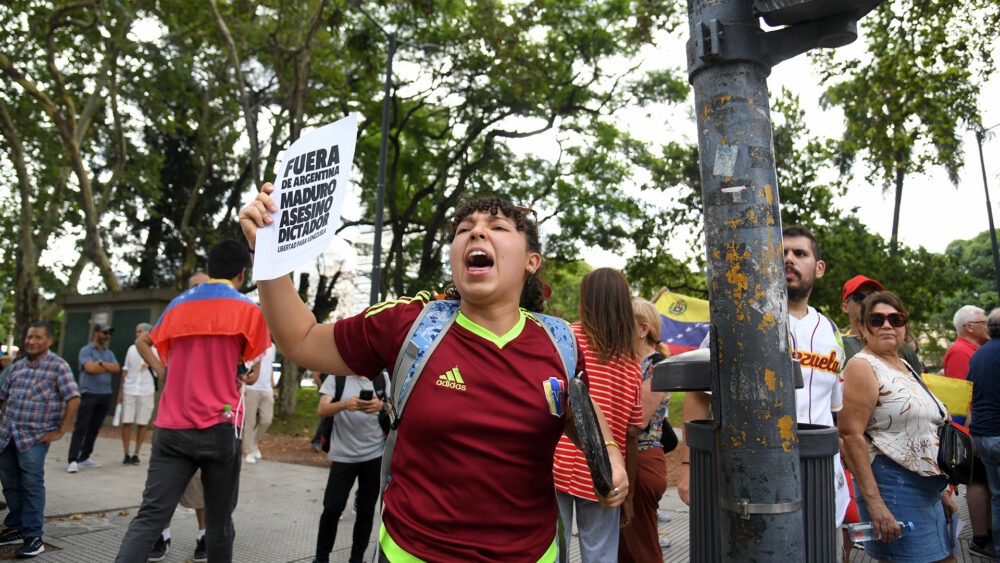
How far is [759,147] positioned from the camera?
2.32 meters

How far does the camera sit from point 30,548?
4.91m

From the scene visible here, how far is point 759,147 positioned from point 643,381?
195cm

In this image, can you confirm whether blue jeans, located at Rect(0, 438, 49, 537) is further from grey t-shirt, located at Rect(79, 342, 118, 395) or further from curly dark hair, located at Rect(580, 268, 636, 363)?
curly dark hair, located at Rect(580, 268, 636, 363)

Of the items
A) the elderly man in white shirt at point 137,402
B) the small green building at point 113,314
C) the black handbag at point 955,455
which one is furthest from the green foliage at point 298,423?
the black handbag at point 955,455

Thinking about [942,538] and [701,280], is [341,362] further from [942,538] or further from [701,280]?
[701,280]

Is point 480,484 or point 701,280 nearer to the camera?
Result: point 480,484

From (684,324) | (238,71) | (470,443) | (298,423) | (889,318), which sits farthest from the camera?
(298,423)

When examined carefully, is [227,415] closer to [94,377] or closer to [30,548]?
[30,548]

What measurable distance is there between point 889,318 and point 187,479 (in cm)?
397

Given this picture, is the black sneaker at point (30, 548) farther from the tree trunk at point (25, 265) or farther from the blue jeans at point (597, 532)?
the tree trunk at point (25, 265)

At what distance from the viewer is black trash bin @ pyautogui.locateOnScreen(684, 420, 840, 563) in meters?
2.29

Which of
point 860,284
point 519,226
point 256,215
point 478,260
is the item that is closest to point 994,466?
point 860,284

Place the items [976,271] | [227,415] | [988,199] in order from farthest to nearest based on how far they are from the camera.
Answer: [976,271]
[988,199]
[227,415]

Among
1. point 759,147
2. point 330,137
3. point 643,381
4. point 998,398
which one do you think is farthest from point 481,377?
point 998,398
